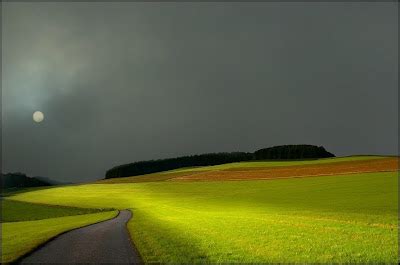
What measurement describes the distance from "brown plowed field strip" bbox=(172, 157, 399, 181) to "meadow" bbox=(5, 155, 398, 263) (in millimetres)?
6179

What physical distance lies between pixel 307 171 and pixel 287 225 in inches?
2556

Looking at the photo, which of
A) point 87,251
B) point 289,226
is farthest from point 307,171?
point 87,251

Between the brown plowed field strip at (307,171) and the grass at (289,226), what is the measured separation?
696cm

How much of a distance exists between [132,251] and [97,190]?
94.0 meters

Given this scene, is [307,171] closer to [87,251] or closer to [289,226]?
[289,226]

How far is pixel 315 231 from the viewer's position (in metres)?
31.4

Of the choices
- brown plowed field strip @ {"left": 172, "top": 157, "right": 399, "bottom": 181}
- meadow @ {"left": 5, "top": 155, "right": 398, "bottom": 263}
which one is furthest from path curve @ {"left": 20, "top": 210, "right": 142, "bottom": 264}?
brown plowed field strip @ {"left": 172, "top": 157, "right": 399, "bottom": 181}

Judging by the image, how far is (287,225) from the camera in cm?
3603

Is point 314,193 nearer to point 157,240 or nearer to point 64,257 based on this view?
point 157,240

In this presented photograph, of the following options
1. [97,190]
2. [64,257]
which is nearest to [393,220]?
[64,257]

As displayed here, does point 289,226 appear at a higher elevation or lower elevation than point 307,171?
lower

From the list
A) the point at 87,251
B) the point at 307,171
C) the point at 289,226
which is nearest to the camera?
the point at 87,251

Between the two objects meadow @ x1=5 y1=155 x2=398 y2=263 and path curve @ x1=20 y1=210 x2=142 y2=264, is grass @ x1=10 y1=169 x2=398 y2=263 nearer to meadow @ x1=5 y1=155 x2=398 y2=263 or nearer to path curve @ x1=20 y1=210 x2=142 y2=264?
meadow @ x1=5 y1=155 x2=398 y2=263

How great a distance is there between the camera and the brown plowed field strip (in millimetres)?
88812
